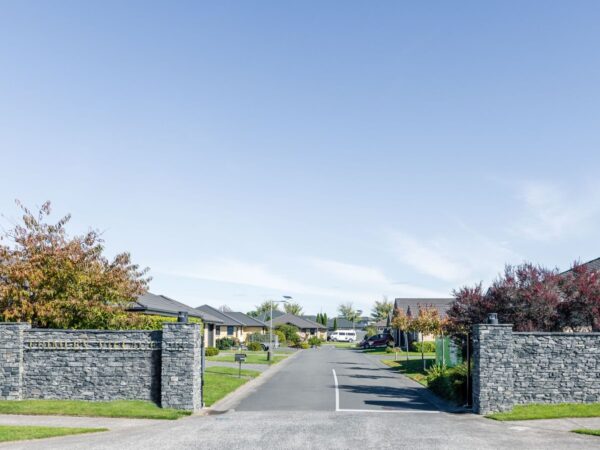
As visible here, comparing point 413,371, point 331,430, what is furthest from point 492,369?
point 413,371

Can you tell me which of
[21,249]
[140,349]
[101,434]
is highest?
[21,249]

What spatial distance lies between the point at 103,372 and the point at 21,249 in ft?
25.3

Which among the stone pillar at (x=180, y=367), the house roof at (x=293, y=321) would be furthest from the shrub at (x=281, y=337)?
the stone pillar at (x=180, y=367)

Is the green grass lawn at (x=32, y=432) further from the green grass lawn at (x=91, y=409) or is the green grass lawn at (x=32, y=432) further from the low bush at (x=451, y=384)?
the low bush at (x=451, y=384)

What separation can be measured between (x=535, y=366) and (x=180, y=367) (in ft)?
40.5

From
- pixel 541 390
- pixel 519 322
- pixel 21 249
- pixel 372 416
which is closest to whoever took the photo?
pixel 372 416

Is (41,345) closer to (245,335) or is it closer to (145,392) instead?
(145,392)

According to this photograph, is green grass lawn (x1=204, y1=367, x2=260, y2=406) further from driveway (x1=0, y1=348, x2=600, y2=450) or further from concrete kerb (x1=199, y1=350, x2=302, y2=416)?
driveway (x1=0, y1=348, x2=600, y2=450)

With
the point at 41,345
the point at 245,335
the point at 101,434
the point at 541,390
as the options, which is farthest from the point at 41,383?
the point at 245,335

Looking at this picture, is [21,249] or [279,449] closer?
[279,449]

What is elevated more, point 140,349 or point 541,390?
point 140,349

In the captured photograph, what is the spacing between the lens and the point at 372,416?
68.6 ft

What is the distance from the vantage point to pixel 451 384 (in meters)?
26.1

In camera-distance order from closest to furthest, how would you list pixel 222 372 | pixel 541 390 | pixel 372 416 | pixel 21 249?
pixel 372 416, pixel 541 390, pixel 21 249, pixel 222 372
